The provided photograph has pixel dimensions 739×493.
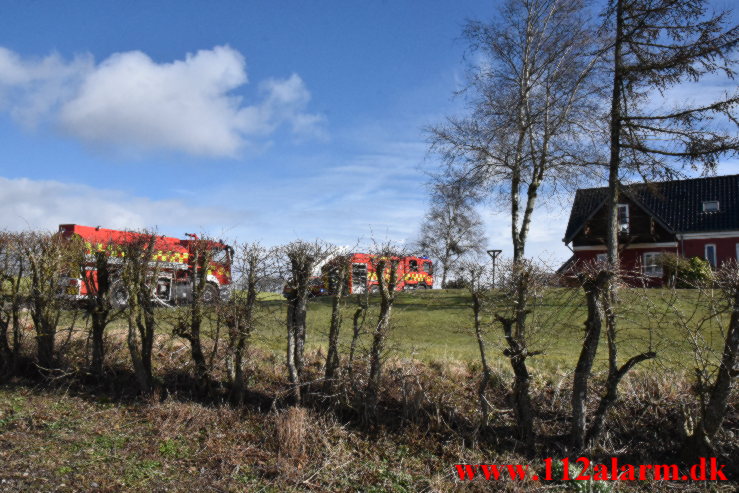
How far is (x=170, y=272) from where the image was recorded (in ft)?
27.3

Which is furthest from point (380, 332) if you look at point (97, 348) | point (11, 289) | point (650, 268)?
point (650, 268)

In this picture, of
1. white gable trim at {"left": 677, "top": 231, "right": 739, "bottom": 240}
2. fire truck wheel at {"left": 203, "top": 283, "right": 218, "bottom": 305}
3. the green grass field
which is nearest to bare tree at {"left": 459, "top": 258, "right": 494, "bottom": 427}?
the green grass field

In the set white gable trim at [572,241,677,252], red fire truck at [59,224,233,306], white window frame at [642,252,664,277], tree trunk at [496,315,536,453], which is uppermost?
white gable trim at [572,241,677,252]

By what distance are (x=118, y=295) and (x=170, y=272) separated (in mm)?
809

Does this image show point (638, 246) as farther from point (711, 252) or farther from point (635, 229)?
point (711, 252)

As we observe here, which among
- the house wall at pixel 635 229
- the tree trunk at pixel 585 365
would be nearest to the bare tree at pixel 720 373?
the tree trunk at pixel 585 365

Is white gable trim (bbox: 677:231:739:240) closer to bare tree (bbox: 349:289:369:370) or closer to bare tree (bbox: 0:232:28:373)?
bare tree (bbox: 349:289:369:370)

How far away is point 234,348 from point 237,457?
1.59 meters

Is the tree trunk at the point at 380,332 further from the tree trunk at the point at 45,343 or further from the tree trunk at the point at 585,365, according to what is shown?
the tree trunk at the point at 45,343

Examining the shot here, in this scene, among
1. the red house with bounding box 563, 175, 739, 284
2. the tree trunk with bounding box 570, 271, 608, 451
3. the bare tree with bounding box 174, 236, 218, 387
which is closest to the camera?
the tree trunk with bounding box 570, 271, 608, 451

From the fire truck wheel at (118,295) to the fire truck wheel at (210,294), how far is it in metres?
1.33

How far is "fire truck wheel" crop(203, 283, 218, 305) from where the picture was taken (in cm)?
704

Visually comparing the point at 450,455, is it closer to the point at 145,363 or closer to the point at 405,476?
the point at 405,476

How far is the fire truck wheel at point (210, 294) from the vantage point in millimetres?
A: 7045
